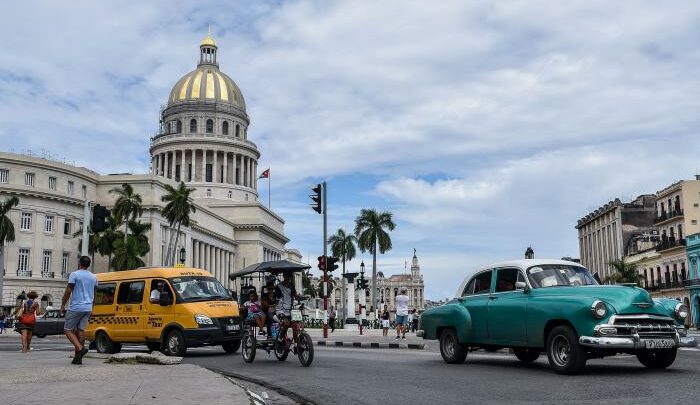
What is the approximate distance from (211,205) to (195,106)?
17.7 meters

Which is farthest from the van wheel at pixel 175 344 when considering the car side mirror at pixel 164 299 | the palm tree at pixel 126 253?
the palm tree at pixel 126 253

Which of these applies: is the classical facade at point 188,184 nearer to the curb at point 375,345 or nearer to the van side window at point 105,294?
the curb at point 375,345

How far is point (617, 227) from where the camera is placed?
81750mm

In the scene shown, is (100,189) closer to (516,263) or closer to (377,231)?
(377,231)

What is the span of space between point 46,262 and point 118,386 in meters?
66.5

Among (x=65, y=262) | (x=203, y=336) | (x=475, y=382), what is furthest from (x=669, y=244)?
(x=475, y=382)

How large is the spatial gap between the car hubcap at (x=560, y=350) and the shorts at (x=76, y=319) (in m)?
8.08

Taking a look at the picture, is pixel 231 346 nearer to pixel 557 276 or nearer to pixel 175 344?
pixel 175 344

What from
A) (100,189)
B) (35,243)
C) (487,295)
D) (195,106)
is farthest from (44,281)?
(487,295)

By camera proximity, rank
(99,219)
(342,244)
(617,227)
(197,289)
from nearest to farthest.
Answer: (197,289)
(99,219)
(617,227)
(342,244)

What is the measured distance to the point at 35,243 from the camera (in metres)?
Result: 69.2

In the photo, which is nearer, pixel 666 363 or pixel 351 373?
pixel 666 363

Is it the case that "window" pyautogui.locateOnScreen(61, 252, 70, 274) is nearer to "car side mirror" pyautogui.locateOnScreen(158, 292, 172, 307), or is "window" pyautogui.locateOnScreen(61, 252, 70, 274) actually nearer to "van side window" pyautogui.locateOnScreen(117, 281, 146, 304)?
"van side window" pyautogui.locateOnScreen(117, 281, 146, 304)

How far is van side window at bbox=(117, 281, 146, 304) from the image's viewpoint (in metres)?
17.8
